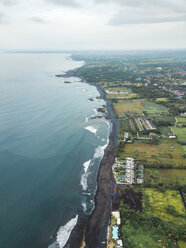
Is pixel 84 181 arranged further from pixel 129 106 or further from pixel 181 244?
pixel 129 106

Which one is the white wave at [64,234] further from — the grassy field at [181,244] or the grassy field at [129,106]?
the grassy field at [129,106]

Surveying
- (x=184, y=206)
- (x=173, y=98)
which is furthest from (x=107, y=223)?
(x=173, y=98)

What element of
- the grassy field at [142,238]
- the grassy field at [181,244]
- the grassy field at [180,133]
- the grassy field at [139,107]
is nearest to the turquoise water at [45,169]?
the grassy field at [142,238]

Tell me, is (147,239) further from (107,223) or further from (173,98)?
(173,98)

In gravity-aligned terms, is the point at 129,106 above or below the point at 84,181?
above

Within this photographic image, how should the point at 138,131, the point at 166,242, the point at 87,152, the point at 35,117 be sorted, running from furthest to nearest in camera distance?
the point at 35,117 → the point at 138,131 → the point at 87,152 → the point at 166,242

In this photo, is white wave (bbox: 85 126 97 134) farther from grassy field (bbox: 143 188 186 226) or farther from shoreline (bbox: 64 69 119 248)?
grassy field (bbox: 143 188 186 226)

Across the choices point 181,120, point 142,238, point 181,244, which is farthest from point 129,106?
point 181,244
